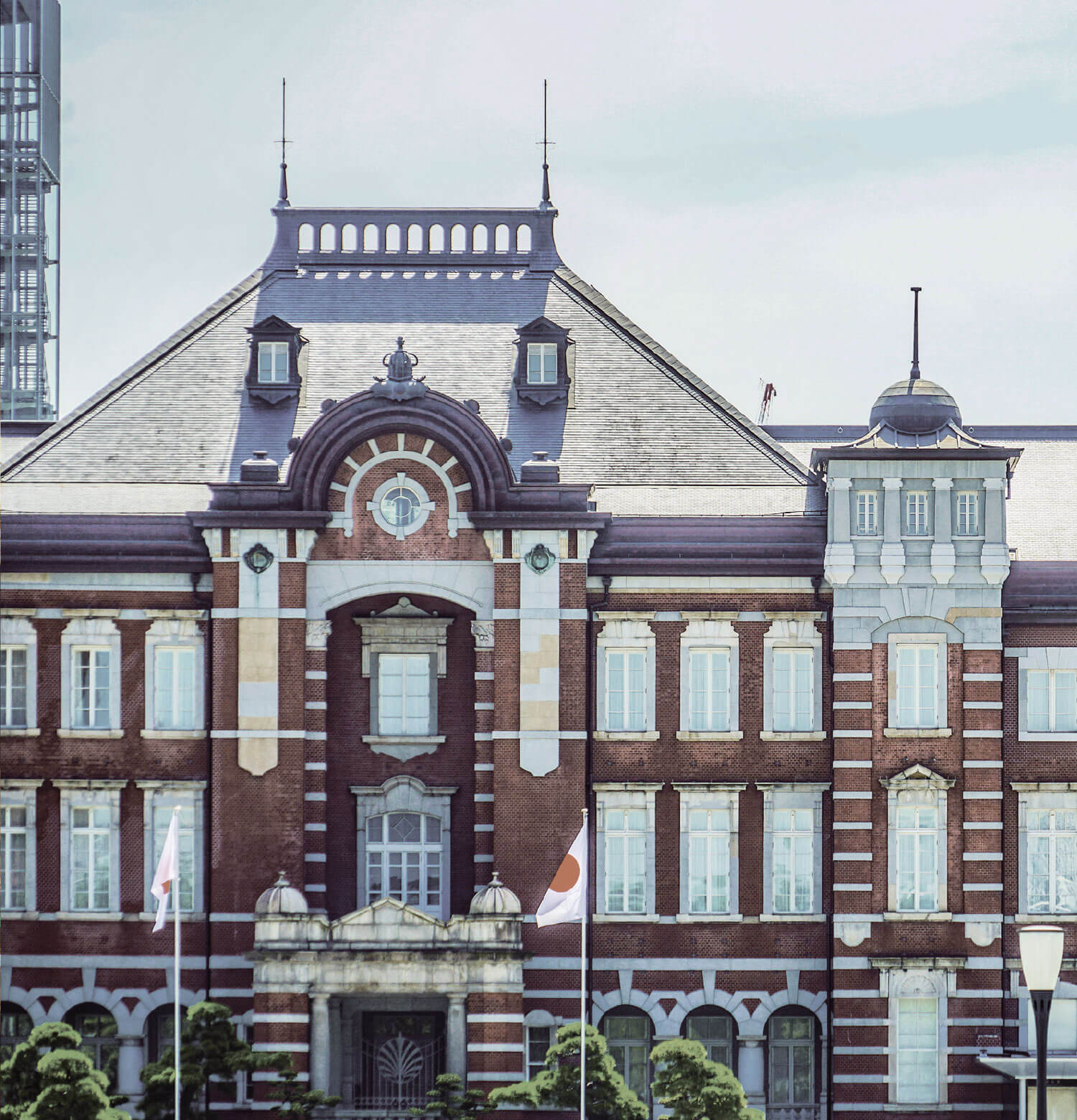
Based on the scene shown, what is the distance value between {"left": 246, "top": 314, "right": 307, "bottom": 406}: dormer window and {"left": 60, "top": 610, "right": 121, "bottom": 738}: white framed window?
6521 mm

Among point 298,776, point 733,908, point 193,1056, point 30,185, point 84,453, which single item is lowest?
point 193,1056

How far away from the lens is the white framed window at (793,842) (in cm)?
4469

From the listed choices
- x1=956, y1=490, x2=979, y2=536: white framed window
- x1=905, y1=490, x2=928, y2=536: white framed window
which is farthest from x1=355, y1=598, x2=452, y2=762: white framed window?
x1=956, y1=490, x2=979, y2=536: white framed window

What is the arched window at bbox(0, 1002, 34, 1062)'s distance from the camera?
44.7 m

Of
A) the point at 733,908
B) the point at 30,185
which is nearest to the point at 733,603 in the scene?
the point at 733,908

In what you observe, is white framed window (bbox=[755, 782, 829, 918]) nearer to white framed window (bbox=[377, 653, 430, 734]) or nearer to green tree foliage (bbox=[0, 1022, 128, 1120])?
white framed window (bbox=[377, 653, 430, 734])

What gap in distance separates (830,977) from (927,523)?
955 cm

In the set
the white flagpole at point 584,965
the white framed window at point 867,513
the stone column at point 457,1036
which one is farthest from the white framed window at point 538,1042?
the white framed window at point 867,513

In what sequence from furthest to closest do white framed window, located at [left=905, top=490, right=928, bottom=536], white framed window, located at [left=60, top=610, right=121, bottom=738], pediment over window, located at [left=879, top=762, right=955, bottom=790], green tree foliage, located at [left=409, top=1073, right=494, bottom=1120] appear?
white framed window, located at [left=60, top=610, right=121, bottom=738], white framed window, located at [left=905, top=490, right=928, bottom=536], pediment over window, located at [left=879, top=762, right=955, bottom=790], green tree foliage, located at [left=409, top=1073, right=494, bottom=1120]

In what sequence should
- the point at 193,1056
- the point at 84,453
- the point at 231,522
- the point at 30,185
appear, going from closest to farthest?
the point at 193,1056, the point at 231,522, the point at 84,453, the point at 30,185

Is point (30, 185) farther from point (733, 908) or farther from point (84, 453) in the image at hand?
point (733, 908)

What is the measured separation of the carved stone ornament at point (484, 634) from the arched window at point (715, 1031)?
8685 mm

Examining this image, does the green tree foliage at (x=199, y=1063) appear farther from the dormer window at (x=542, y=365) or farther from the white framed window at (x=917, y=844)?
the dormer window at (x=542, y=365)

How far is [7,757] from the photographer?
44.9 m
